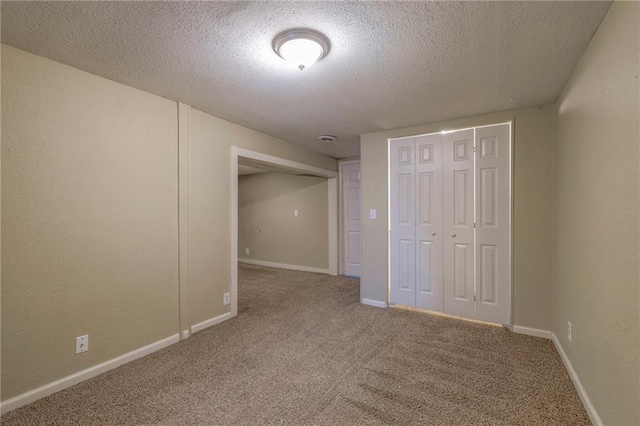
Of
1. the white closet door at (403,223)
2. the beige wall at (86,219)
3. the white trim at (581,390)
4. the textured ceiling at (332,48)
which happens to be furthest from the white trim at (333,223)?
the white trim at (581,390)

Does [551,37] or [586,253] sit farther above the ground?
[551,37]

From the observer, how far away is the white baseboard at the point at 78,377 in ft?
5.93

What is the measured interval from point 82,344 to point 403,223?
3.21 metres

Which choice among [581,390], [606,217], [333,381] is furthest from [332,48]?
[581,390]

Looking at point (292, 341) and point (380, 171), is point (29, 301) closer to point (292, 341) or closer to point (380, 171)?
point (292, 341)

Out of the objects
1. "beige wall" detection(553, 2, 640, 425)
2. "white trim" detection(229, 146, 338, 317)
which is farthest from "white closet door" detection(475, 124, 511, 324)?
"white trim" detection(229, 146, 338, 317)

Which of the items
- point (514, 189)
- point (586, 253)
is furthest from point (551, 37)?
point (514, 189)

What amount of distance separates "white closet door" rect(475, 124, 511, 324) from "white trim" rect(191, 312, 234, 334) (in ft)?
8.89

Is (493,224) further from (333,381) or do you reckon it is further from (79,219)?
(79,219)

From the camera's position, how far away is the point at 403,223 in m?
3.64

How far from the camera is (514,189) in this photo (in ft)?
9.60

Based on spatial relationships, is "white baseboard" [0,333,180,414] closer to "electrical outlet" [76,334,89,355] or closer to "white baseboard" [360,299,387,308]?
"electrical outlet" [76,334,89,355]

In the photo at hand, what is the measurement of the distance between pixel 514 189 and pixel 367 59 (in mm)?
2018

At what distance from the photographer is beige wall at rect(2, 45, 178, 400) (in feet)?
5.99
